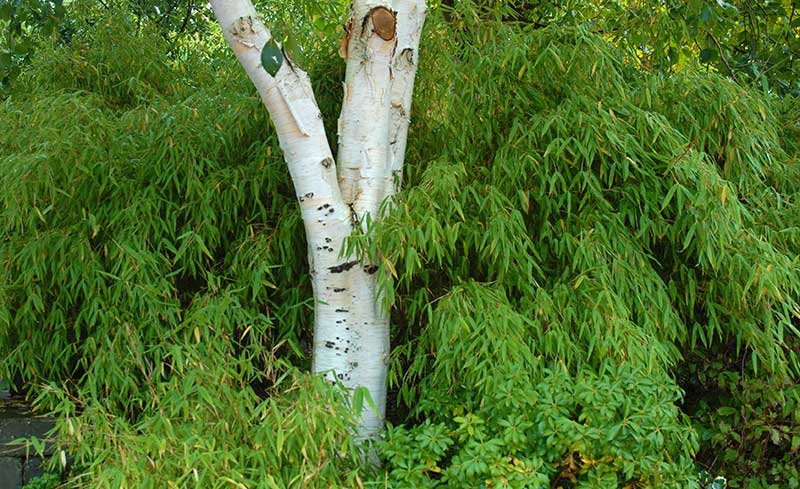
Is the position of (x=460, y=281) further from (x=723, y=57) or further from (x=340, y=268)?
(x=723, y=57)

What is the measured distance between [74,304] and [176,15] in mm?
2360

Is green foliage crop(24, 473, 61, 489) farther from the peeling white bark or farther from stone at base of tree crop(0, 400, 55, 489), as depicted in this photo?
the peeling white bark

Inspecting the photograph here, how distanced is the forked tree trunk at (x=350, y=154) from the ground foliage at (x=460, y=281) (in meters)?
0.10

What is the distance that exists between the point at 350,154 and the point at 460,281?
52 cm

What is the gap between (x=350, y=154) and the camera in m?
2.62

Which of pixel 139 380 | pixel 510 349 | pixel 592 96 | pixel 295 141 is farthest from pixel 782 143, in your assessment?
pixel 139 380

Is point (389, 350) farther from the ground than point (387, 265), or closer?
closer

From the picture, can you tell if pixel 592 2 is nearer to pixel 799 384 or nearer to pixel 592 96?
pixel 592 96

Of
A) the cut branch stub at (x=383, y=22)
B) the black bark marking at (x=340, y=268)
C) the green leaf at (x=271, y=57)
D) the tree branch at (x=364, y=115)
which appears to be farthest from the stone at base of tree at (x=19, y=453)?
the cut branch stub at (x=383, y=22)

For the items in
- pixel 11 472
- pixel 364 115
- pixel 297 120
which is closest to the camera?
pixel 297 120

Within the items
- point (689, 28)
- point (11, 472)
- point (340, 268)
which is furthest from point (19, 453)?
point (689, 28)

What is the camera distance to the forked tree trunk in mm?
2453

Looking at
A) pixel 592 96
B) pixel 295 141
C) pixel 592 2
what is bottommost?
pixel 295 141

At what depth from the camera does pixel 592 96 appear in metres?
2.68
